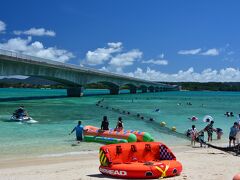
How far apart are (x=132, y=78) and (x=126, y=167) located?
105 m

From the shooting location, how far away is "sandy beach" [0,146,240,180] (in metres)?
12.1

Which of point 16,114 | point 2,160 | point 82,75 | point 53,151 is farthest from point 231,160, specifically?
point 82,75

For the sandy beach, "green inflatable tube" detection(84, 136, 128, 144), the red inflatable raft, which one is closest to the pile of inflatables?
"green inflatable tube" detection(84, 136, 128, 144)

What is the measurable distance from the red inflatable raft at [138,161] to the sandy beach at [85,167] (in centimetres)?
35

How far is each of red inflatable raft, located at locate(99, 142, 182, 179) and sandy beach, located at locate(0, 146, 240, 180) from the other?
1.15 ft

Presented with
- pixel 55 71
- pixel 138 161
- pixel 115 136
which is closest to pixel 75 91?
pixel 55 71

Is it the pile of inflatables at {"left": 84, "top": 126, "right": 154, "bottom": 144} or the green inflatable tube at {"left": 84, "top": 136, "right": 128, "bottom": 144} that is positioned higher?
the pile of inflatables at {"left": 84, "top": 126, "right": 154, "bottom": 144}

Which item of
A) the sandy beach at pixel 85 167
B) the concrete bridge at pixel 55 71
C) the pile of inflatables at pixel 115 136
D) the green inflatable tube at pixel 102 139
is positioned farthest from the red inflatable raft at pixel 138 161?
the concrete bridge at pixel 55 71

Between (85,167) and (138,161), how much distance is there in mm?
2114

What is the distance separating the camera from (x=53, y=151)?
17484 mm

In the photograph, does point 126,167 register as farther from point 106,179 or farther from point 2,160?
point 2,160

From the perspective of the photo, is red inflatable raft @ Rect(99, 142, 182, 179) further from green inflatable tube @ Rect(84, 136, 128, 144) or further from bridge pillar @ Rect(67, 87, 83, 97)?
bridge pillar @ Rect(67, 87, 83, 97)

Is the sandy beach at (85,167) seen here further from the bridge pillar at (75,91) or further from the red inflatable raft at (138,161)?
the bridge pillar at (75,91)

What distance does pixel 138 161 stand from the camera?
12.8m
